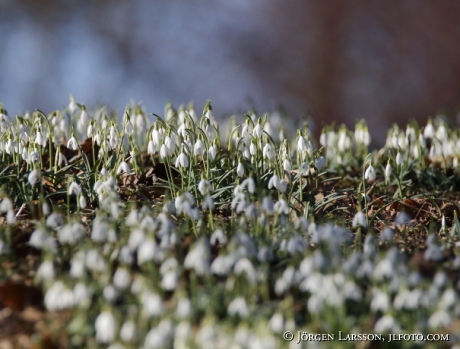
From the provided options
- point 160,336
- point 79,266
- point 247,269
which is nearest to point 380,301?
point 247,269

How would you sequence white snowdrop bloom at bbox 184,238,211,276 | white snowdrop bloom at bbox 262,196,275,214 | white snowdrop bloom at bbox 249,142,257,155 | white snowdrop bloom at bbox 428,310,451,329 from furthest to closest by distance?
white snowdrop bloom at bbox 249,142,257,155, white snowdrop bloom at bbox 262,196,275,214, white snowdrop bloom at bbox 184,238,211,276, white snowdrop bloom at bbox 428,310,451,329

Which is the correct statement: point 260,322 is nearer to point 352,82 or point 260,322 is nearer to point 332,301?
point 332,301

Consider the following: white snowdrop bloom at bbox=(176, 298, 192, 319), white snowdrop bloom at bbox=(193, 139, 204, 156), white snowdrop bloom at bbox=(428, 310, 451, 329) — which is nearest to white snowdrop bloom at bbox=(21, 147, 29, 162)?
white snowdrop bloom at bbox=(193, 139, 204, 156)

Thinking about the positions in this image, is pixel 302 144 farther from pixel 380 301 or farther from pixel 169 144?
pixel 380 301

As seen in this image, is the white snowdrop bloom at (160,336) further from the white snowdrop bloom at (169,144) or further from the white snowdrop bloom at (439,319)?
the white snowdrop bloom at (169,144)

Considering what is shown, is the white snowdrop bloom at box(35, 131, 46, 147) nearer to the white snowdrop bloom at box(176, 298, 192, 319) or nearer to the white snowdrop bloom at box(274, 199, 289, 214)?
the white snowdrop bloom at box(274, 199, 289, 214)

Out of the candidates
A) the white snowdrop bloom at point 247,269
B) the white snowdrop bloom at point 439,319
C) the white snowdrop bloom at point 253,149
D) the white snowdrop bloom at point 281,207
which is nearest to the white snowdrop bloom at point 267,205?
the white snowdrop bloom at point 281,207

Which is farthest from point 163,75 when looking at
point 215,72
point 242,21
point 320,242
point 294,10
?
point 320,242
